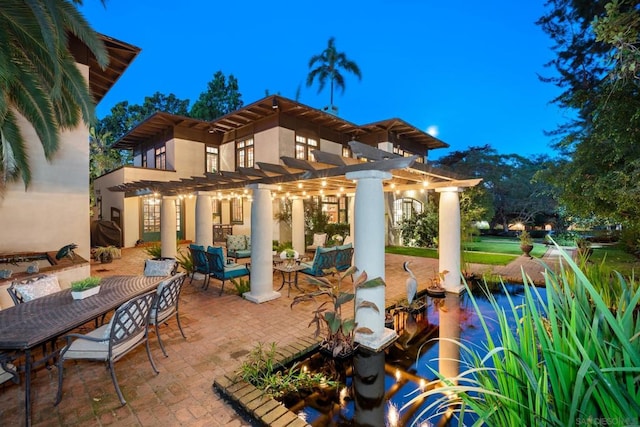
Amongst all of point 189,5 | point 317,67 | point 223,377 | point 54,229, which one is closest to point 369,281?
point 223,377

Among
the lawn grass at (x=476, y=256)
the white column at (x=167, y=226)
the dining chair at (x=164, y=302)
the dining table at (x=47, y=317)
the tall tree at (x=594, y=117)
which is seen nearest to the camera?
the dining table at (x=47, y=317)

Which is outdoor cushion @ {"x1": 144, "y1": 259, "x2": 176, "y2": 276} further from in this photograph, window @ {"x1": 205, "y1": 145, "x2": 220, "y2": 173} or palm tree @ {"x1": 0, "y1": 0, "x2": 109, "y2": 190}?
window @ {"x1": 205, "y1": 145, "x2": 220, "y2": 173}

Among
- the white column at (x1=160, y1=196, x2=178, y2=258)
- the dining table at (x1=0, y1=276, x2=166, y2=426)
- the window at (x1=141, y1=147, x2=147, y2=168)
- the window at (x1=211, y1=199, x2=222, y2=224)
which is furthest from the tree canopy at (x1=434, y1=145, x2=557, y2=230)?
the dining table at (x1=0, y1=276, x2=166, y2=426)

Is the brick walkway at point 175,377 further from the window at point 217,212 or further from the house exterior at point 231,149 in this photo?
the window at point 217,212

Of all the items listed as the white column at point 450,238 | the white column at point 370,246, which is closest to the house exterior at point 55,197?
the white column at point 370,246

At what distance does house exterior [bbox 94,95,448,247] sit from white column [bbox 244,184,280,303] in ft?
21.7

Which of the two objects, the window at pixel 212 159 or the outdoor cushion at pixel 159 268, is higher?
the window at pixel 212 159

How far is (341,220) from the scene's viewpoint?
18188 mm

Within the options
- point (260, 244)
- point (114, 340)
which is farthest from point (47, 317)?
point (260, 244)

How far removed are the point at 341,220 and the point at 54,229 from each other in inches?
536

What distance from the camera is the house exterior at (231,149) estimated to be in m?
14.1

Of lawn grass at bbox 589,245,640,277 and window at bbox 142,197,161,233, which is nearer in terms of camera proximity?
lawn grass at bbox 589,245,640,277

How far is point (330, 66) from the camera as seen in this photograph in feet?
70.6

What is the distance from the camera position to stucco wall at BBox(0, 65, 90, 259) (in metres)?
7.45
